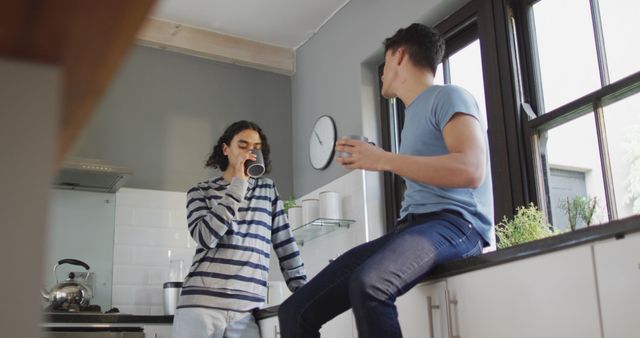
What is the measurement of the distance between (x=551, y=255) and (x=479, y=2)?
198cm

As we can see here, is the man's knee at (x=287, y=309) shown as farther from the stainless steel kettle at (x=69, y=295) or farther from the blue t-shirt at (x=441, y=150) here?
the stainless steel kettle at (x=69, y=295)

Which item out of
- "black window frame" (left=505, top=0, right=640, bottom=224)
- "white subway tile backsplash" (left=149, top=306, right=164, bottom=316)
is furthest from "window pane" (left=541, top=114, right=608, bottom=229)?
"white subway tile backsplash" (left=149, top=306, right=164, bottom=316)

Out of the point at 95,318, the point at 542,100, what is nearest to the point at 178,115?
the point at 95,318

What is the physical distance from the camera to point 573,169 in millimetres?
2963

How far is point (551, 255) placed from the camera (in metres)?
1.86

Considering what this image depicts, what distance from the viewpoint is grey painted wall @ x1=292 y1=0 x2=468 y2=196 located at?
409 centimetres

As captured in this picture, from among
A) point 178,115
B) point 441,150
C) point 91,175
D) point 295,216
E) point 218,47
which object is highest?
point 218,47

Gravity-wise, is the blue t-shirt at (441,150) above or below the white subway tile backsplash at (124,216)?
below

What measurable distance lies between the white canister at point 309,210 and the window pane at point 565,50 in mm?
1558

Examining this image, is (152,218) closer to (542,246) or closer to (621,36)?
(621,36)

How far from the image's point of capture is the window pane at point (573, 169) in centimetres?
281

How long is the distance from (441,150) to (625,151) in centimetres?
91

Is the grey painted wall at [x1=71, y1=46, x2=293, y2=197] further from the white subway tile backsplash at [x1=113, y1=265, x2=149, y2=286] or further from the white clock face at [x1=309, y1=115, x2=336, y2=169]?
the white subway tile backsplash at [x1=113, y1=265, x2=149, y2=286]

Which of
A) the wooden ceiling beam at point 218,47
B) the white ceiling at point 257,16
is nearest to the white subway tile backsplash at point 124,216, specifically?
the wooden ceiling beam at point 218,47
